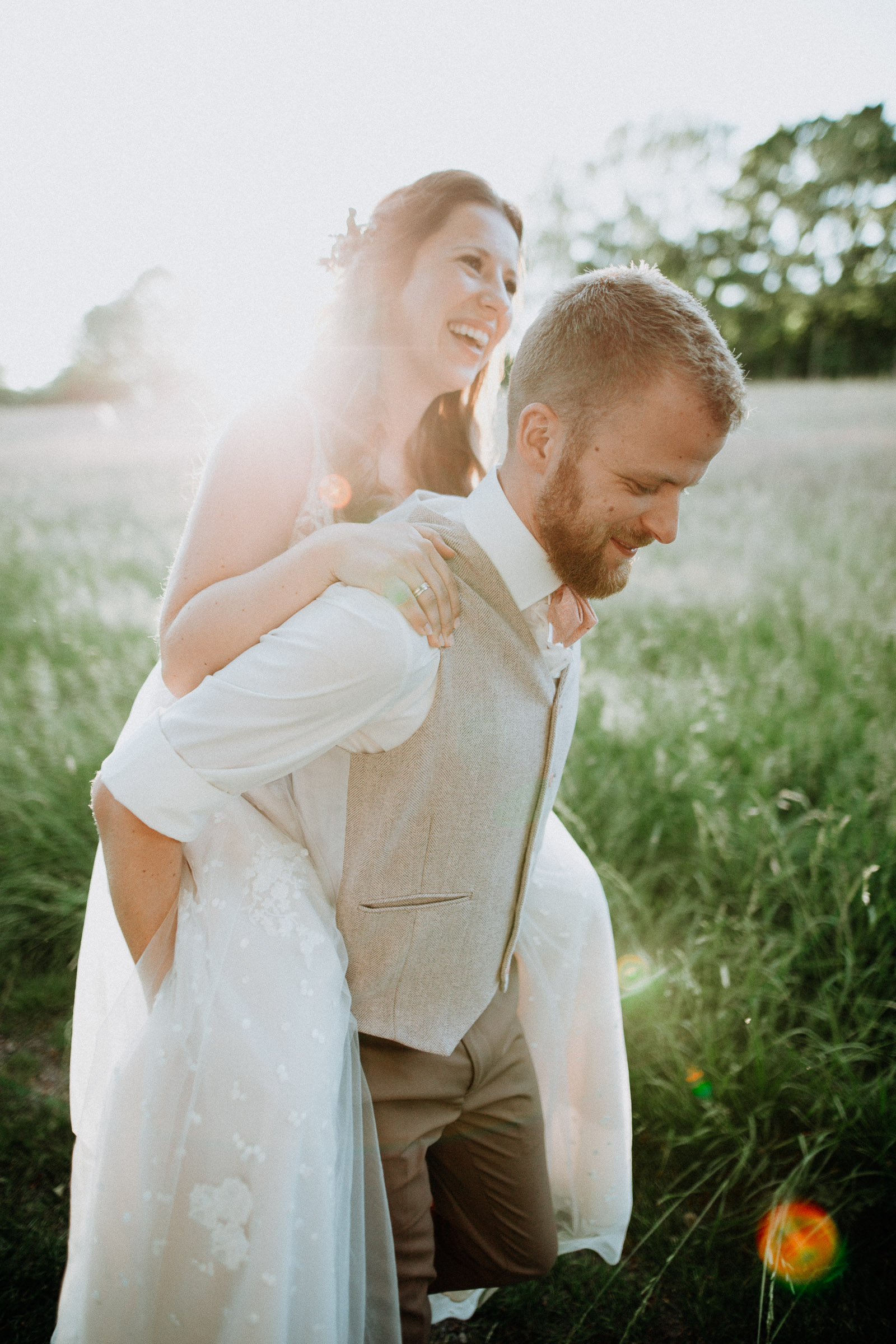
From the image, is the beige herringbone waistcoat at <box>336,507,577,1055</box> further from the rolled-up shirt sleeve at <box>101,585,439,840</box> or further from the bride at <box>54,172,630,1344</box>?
the rolled-up shirt sleeve at <box>101,585,439,840</box>

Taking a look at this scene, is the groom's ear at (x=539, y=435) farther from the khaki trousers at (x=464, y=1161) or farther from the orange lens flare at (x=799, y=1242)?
the orange lens flare at (x=799, y=1242)

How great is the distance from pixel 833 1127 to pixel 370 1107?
1.69 metres

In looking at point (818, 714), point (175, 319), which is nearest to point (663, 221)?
point (175, 319)

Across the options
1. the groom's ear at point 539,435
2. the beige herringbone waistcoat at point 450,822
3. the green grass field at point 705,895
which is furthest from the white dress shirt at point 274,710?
the green grass field at point 705,895

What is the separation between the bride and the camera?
54.1 inches

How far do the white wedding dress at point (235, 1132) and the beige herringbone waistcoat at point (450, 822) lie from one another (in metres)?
0.12

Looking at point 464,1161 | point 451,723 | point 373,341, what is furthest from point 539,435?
point 464,1161

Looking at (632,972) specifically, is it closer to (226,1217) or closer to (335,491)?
(226,1217)

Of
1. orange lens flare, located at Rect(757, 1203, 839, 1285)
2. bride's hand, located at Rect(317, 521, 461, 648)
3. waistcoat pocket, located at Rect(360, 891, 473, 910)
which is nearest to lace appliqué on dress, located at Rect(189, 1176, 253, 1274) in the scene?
waistcoat pocket, located at Rect(360, 891, 473, 910)

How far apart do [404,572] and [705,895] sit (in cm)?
233

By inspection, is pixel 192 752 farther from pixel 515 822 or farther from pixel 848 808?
pixel 848 808

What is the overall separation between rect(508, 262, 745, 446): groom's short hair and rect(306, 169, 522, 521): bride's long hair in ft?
2.25

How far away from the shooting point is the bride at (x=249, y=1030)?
137 cm

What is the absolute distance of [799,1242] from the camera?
91.9 inches
